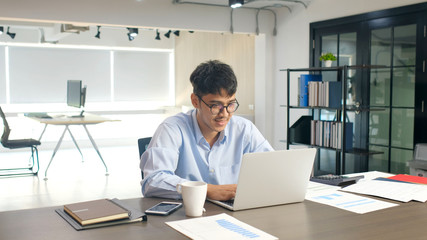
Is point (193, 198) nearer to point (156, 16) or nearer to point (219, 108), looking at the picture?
point (219, 108)

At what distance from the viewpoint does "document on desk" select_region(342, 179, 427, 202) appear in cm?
203

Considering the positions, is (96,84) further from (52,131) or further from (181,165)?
(181,165)

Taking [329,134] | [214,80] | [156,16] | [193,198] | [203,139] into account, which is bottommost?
[329,134]

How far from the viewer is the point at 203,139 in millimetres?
2254

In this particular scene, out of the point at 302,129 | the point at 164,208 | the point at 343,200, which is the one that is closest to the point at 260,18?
the point at 302,129

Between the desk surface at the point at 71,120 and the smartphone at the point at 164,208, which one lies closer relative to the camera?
the smartphone at the point at 164,208

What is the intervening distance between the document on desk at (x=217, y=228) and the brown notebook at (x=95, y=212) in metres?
0.18

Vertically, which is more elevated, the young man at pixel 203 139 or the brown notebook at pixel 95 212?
the young man at pixel 203 139

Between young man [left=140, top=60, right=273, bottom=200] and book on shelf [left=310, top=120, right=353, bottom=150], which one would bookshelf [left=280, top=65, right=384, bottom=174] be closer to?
book on shelf [left=310, top=120, right=353, bottom=150]

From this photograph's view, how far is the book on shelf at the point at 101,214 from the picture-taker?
1.57m

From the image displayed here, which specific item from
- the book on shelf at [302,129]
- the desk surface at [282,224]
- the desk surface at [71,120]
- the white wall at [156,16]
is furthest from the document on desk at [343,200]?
the desk surface at [71,120]

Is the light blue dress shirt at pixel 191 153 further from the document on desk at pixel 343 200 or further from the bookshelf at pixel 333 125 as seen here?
the bookshelf at pixel 333 125

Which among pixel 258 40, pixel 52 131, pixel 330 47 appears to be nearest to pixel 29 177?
pixel 52 131

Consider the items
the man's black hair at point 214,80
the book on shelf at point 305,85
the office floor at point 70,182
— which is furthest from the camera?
the book on shelf at point 305,85
